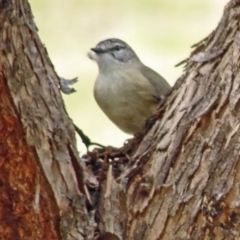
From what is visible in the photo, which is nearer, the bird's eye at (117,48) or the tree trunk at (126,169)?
the tree trunk at (126,169)

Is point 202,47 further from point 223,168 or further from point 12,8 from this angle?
point 12,8

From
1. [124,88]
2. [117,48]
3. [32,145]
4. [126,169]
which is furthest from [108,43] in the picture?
[32,145]

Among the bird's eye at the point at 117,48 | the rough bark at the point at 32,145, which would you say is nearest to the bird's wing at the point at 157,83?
the bird's eye at the point at 117,48

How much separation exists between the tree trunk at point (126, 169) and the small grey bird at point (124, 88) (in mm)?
1302

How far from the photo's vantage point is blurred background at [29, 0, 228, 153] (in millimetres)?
6207

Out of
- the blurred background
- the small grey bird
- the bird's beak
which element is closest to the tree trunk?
the small grey bird

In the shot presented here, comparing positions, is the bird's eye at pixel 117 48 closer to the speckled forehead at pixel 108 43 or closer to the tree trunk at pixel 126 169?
the speckled forehead at pixel 108 43

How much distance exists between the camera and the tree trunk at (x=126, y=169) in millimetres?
2568

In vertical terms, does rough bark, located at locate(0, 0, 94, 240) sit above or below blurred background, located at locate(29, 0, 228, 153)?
below

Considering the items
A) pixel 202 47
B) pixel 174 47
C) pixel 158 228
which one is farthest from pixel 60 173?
pixel 174 47

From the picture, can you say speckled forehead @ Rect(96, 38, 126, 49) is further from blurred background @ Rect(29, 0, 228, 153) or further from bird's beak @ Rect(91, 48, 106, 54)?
blurred background @ Rect(29, 0, 228, 153)

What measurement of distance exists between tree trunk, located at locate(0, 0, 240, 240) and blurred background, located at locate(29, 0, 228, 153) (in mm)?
3130

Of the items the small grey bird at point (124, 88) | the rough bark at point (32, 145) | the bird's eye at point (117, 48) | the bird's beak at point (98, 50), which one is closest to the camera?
the rough bark at point (32, 145)

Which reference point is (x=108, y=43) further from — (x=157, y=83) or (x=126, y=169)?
(x=126, y=169)
